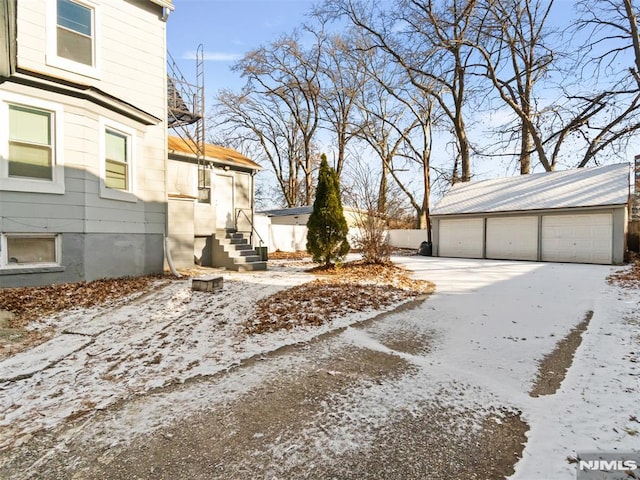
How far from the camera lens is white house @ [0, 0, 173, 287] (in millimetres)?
6191

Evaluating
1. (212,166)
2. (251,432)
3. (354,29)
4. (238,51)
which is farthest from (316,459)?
(238,51)

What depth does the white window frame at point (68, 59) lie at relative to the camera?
6.70m

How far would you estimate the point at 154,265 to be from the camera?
27.6 ft

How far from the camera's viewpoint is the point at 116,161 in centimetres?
767

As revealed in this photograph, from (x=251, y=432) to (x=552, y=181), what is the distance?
747 inches

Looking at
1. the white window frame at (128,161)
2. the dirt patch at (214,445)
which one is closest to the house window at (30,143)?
the white window frame at (128,161)

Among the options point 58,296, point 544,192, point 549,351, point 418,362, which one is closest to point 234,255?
point 58,296

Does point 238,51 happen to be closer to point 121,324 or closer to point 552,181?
point 552,181

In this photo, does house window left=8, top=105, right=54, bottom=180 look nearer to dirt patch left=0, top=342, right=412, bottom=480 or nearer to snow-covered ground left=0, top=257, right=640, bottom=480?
snow-covered ground left=0, top=257, right=640, bottom=480

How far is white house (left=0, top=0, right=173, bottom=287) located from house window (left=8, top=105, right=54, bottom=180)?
0.02m

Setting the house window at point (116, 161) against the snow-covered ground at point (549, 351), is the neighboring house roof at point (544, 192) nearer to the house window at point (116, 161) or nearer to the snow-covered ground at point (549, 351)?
the snow-covered ground at point (549, 351)

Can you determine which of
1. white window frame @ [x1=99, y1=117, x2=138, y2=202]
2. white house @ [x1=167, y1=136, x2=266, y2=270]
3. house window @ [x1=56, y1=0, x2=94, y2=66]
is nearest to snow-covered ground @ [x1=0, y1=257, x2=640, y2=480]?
white window frame @ [x1=99, y1=117, x2=138, y2=202]

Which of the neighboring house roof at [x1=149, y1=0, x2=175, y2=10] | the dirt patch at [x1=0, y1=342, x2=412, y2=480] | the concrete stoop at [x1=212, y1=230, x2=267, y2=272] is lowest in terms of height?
the dirt patch at [x1=0, y1=342, x2=412, y2=480]

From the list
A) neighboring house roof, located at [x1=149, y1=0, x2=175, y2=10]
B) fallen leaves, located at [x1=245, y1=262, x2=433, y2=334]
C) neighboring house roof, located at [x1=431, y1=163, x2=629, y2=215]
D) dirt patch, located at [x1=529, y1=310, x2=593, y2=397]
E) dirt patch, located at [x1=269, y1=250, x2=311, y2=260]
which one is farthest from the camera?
dirt patch, located at [x1=269, y1=250, x2=311, y2=260]
